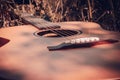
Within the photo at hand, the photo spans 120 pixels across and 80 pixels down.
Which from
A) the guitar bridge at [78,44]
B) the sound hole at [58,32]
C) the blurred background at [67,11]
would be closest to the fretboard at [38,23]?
the sound hole at [58,32]

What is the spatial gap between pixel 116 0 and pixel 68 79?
166 cm

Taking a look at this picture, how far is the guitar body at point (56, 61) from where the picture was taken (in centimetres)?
84

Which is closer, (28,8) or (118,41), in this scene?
(118,41)

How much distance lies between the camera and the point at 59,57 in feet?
Answer: 3.10

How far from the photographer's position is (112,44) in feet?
3.53

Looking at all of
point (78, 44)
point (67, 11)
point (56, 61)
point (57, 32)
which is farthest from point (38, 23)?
point (67, 11)

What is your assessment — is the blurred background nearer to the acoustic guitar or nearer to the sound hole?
the sound hole

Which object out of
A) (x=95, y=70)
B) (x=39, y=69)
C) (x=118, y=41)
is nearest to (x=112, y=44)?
(x=118, y=41)

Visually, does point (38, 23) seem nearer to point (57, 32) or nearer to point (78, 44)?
Answer: point (57, 32)

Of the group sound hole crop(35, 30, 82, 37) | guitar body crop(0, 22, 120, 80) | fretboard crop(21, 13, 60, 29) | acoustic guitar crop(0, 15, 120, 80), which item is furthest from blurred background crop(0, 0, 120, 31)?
guitar body crop(0, 22, 120, 80)

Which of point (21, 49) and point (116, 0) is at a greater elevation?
point (116, 0)

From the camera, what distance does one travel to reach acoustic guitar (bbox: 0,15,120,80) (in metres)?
0.85

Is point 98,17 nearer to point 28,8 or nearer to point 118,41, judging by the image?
point 28,8

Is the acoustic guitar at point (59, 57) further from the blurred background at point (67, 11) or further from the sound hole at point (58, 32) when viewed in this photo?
the blurred background at point (67, 11)
